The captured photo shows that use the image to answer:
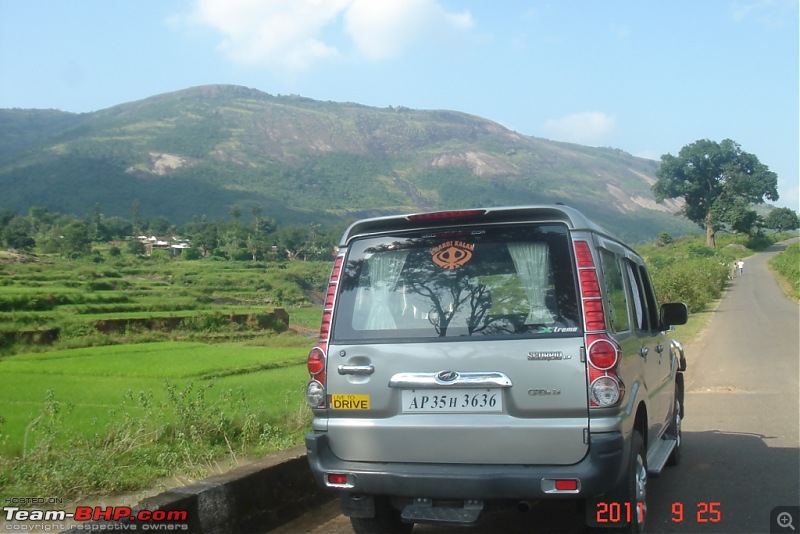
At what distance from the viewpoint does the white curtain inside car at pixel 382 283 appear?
418cm

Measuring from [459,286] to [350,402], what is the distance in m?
0.86

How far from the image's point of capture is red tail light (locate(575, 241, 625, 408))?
3707 millimetres

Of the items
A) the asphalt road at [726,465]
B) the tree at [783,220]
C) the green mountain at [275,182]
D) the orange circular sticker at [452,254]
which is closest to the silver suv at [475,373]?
the orange circular sticker at [452,254]

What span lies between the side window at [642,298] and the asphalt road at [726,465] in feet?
4.19

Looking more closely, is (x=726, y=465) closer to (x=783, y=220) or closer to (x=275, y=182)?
(x=783, y=220)

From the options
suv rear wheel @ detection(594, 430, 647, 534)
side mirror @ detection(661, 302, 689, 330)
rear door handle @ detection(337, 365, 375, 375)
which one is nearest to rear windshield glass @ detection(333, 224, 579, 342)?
rear door handle @ detection(337, 365, 375, 375)

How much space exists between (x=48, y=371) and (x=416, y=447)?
70.0ft

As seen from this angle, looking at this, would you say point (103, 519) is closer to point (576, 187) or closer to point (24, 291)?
point (24, 291)

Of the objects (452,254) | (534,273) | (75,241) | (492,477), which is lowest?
(75,241)

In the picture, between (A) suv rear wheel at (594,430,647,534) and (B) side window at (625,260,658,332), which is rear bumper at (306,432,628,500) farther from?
(B) side window at (625,260,658,332)

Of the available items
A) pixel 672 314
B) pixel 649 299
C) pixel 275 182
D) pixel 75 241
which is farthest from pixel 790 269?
pixel 275 182

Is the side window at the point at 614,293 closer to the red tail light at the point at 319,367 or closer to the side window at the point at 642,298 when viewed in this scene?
the side window at the point at 642,298

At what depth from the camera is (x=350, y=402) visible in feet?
13.4

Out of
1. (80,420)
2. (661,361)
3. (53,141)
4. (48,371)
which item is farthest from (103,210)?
(661,361)
